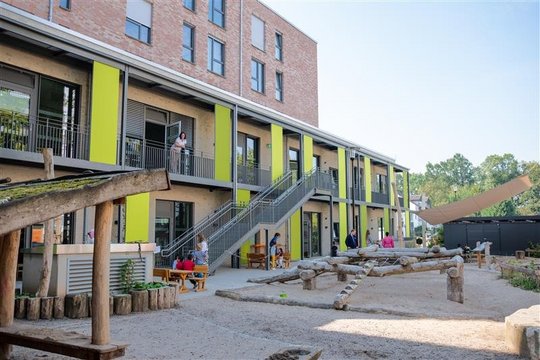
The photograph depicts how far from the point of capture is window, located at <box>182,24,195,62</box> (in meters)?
22.0

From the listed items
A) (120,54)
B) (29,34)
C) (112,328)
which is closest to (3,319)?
(112,328)

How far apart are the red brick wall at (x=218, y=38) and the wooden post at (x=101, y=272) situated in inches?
557

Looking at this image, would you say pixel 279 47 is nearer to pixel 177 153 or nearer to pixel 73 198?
pixel 177 153

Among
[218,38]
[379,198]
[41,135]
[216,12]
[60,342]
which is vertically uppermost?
[216,12]

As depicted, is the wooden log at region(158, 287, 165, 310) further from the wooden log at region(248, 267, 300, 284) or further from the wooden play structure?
the wooden log at region(248, 267, 300, 284)

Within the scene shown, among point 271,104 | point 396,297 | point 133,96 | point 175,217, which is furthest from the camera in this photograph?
point 271,104

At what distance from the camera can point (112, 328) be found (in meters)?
7.17

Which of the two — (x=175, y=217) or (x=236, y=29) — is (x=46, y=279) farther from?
(x=236, y=29)

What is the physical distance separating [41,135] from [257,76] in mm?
15009

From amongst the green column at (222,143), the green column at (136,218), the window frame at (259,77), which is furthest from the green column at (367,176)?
the green column at (136,218)

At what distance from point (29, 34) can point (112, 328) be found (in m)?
9.05

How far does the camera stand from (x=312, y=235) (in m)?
27.2

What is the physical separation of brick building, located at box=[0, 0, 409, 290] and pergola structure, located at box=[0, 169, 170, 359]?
7.41 metres

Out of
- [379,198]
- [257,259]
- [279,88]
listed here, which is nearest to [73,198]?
[257,259]
